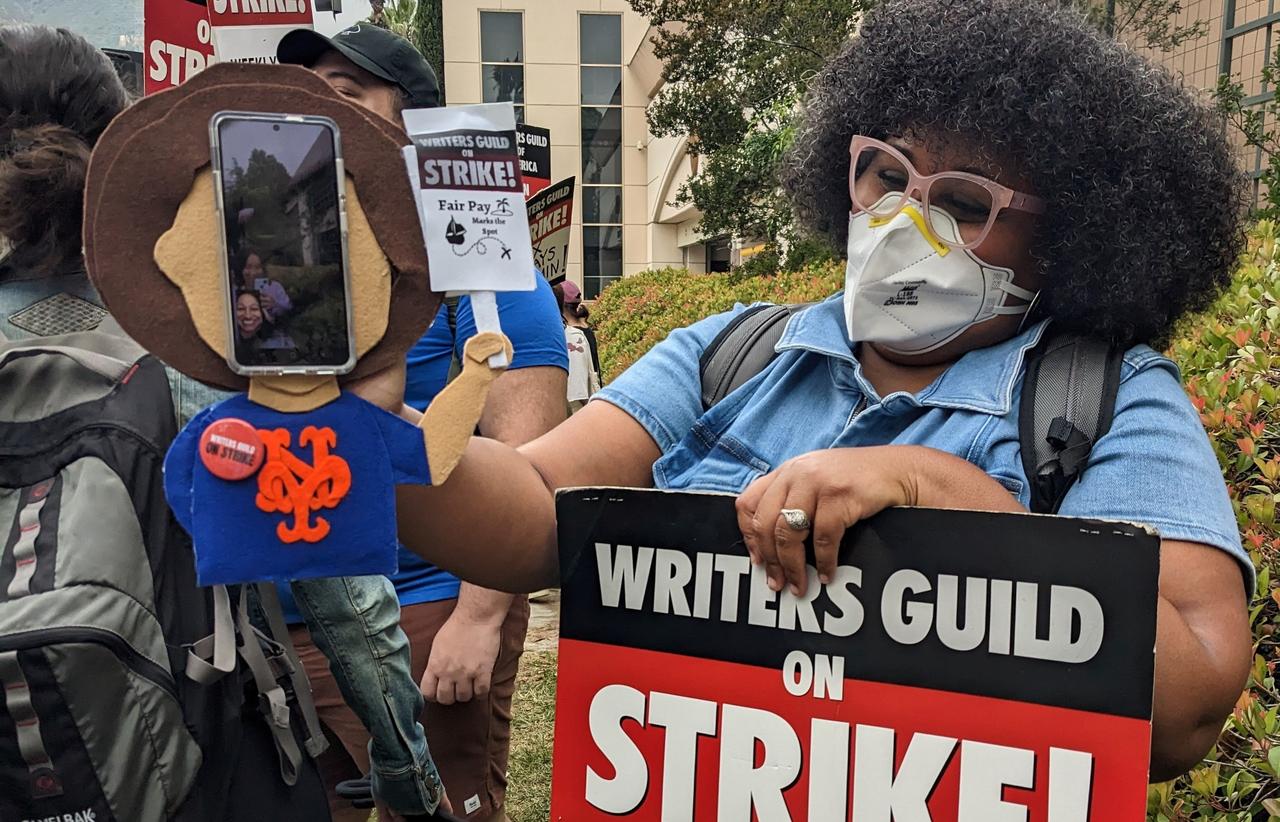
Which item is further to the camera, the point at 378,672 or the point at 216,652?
the point at 378,672

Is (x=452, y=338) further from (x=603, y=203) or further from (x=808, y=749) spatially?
(x=603, y=203)

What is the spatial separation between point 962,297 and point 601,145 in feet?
92.1

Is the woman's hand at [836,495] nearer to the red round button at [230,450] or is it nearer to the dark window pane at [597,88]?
the red round button at [230,450]

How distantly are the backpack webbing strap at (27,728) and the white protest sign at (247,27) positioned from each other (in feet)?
6.35

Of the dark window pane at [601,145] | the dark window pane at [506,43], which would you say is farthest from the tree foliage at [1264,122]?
the dark window pane at [506,43]

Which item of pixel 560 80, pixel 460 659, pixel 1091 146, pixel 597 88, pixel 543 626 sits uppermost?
pixel 560 80

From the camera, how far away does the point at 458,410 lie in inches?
39.3

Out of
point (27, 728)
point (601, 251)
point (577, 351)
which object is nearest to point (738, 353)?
point (27, 728)

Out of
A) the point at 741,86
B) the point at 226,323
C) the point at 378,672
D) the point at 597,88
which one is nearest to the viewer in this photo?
the point at 226,323

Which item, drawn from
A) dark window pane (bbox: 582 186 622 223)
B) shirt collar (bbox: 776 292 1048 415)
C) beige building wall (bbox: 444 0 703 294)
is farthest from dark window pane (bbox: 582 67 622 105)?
shirt collar (bbox: 776 292 1048 415)

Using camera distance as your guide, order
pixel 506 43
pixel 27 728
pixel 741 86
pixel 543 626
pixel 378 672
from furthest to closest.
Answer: pixel 506 43, pixel 741 86, pixel 543 626, pixel 378 672, pixel 27 728

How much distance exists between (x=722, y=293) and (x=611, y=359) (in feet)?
8.60

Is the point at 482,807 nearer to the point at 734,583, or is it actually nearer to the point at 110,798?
the point at 110,798

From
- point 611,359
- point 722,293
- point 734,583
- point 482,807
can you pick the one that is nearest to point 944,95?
point 734,583
